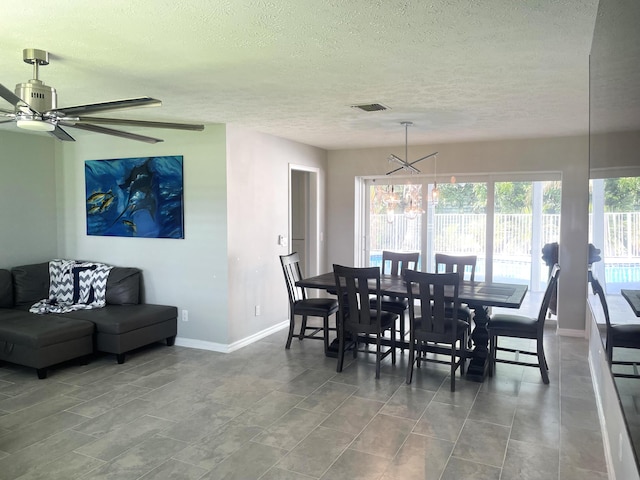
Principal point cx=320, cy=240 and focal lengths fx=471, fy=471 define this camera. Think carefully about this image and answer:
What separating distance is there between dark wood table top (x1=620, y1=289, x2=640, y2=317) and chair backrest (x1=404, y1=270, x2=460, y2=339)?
2.44 metres

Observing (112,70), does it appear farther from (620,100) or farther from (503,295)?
(503,295)

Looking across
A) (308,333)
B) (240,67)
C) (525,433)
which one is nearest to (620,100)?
(240,67)

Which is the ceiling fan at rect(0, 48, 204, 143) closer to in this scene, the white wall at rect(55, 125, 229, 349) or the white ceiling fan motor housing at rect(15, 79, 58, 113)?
the white ceiling fan motor housing at rect(15, 79, 58, 113)

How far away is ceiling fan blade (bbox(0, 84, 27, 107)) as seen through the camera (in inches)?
86.7

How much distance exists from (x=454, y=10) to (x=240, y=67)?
4.55ft

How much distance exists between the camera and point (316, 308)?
16.2 feet

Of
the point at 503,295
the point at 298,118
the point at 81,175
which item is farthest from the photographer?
the point at 81,175

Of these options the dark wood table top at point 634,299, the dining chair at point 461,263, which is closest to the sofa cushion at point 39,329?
the dining chair at point 461,263

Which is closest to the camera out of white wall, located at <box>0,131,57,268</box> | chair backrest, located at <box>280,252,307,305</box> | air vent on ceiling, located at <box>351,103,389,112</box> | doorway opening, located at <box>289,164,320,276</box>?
air vent on ceiling, located at <box>351,103,389,112</box>

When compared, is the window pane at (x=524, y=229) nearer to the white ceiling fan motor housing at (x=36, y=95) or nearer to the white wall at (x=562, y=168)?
the white wall at (x=562, y=168)

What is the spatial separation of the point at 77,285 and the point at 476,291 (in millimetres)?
4357

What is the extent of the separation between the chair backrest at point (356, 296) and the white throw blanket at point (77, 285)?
2.74 meters

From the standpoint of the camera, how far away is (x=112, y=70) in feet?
9.89

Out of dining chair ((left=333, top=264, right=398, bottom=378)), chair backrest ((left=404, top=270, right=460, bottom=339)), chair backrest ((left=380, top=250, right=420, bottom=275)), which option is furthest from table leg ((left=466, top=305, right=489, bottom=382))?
chair backrest ((left=380, top=250, right=420, bottom=275))
